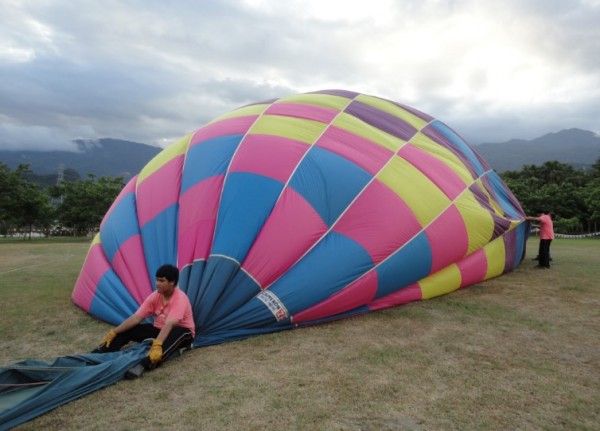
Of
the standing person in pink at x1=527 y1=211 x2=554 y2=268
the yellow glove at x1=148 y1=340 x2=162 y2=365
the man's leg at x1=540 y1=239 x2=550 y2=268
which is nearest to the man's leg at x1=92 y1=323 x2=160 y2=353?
the yellow glove at x1=148 y1=340 x2=162 y2=365

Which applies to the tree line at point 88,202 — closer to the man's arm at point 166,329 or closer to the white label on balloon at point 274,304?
the white label on balloon at point 274,304

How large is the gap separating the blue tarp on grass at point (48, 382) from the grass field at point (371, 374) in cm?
7

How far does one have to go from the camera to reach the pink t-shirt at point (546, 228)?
29.5 feet

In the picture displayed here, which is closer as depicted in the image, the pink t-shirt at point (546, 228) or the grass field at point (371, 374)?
the grass field at point (371, 374)

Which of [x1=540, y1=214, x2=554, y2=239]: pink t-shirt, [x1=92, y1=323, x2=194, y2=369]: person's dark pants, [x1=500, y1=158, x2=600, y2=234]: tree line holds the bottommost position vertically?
[x1=92, y1=323, x2=194, y2=369]: person's dark pants

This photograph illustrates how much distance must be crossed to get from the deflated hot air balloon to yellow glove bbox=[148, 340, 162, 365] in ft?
2.04

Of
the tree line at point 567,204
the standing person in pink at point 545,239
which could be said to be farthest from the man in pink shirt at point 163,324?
the tree line at point 567,204

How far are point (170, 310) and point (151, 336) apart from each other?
12.9 inches

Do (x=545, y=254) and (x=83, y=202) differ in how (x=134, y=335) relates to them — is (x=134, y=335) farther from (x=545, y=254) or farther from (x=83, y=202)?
(x=83, y=202)

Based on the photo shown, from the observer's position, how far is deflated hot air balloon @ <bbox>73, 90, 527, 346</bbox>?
15.0 ft

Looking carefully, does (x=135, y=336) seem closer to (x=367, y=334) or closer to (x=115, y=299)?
(x=115, y=299)

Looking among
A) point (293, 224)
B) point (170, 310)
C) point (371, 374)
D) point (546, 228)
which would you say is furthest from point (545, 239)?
point (170, 310)

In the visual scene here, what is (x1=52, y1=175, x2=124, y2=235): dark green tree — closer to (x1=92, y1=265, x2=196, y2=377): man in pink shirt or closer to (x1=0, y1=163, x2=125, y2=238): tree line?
(x1=0, y1=163, x2=125, y2=238): tree line

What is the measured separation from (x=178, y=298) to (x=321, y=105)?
411 centimetres
